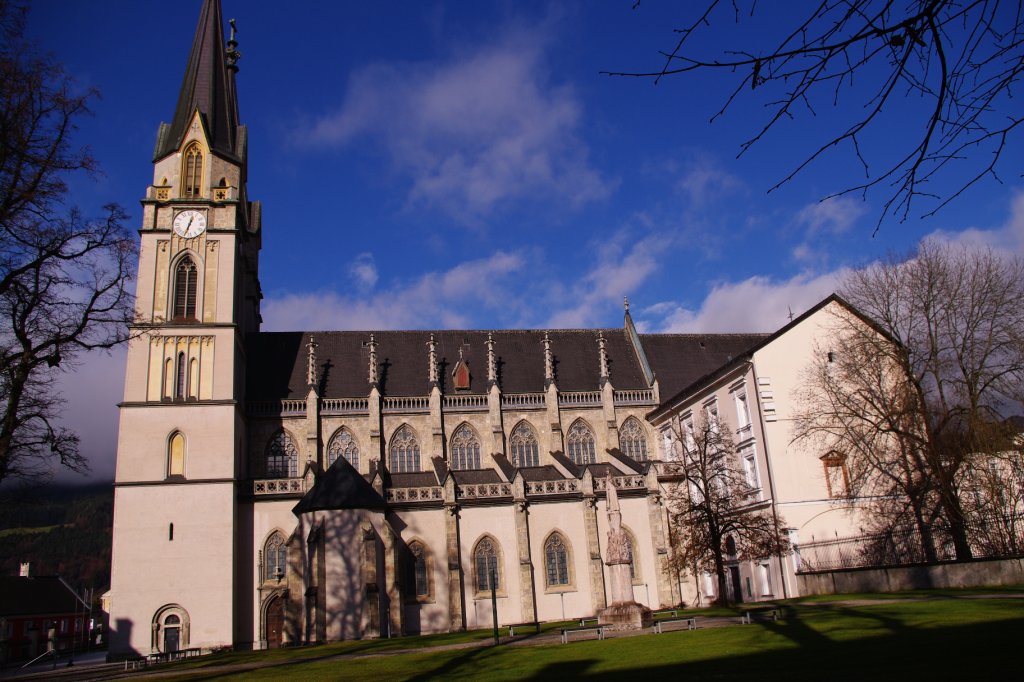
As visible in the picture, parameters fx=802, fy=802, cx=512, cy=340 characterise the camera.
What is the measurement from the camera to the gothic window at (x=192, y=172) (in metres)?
42.4

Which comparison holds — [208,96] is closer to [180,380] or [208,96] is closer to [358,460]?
[180,380]

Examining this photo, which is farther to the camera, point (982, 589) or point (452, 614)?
point (452, 614)

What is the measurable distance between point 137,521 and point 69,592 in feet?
197

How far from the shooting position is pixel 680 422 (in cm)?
4438

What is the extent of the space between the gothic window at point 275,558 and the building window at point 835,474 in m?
25.1

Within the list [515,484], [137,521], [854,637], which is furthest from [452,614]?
[854,637]

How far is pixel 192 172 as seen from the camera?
4272 centimetres

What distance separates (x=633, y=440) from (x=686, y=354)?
24.7 ft

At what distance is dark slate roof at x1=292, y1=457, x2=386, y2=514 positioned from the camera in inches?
1406

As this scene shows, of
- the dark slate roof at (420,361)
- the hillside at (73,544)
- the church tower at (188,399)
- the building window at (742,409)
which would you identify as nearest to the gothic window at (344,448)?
the dark slate roof at (420,361)

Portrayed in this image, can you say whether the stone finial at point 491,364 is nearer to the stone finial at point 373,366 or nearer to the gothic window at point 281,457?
the stone finial at point 373,366

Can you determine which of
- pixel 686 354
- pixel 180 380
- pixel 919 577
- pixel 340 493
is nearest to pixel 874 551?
pixel 919 577

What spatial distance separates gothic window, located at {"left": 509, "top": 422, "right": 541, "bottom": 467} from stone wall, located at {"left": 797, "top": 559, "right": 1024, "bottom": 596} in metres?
17.2

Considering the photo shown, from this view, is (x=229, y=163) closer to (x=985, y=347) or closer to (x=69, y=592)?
(x=985, y=347)
